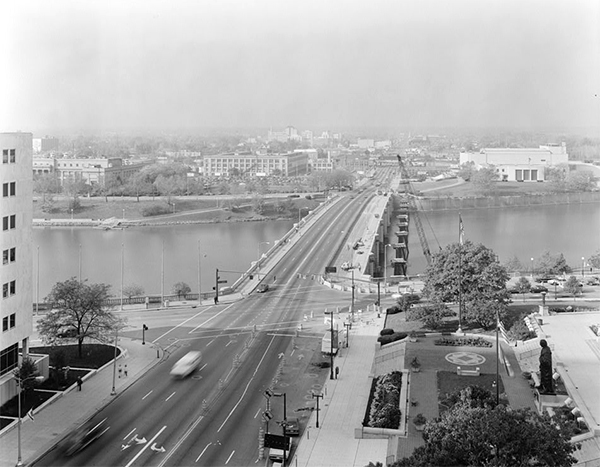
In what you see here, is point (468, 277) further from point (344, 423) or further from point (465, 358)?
point (344, 423)

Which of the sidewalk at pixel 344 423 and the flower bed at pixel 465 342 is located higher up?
the flower bed at pixel 465 342

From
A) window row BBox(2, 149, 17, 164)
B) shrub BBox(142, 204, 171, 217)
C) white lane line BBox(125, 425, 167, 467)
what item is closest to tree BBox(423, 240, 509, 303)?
white lane line BBox(125, 425, 167, 467)

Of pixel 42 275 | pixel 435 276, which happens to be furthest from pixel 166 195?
pixel 435 276

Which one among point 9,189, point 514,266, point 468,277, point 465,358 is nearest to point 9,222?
point 9,189

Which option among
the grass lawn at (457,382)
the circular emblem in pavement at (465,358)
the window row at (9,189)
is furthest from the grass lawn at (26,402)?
the circular emblem in pavement at (465,358)

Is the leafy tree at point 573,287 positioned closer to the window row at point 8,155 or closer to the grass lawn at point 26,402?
the grass lawn at point 26,402

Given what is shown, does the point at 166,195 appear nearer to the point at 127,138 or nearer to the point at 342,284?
the point at 342,284
